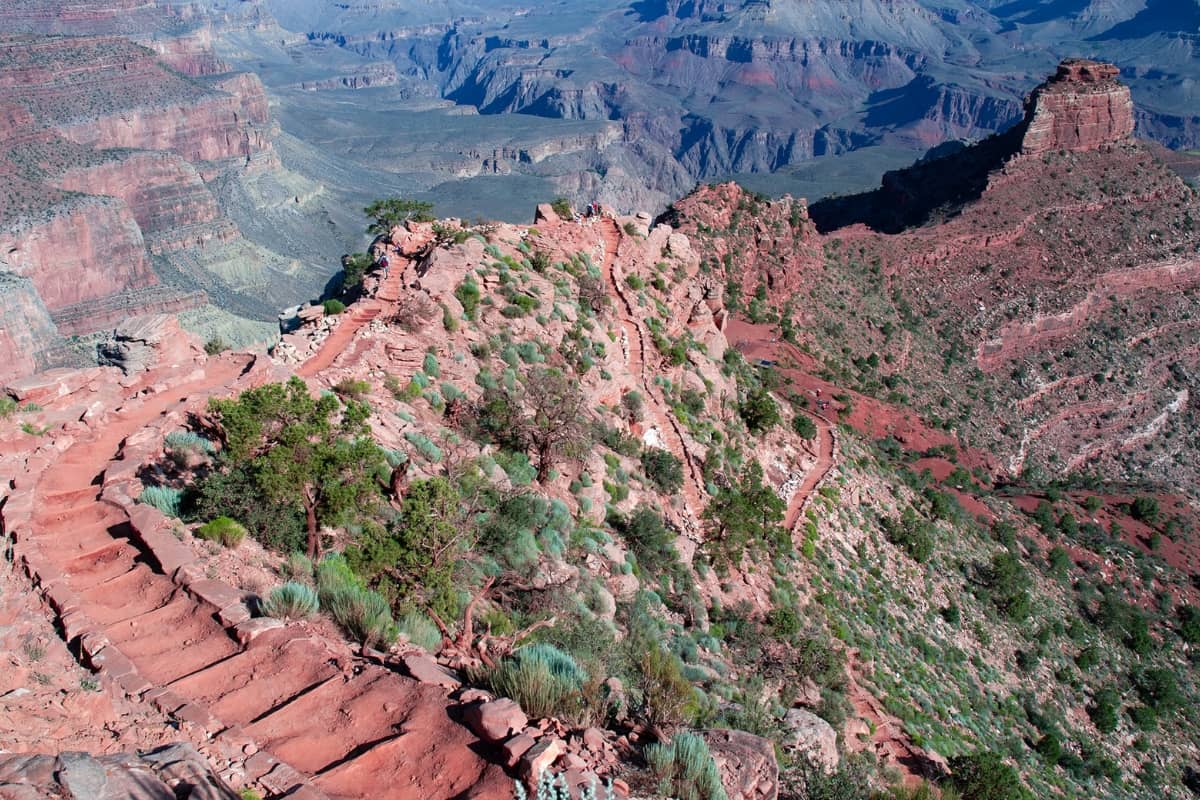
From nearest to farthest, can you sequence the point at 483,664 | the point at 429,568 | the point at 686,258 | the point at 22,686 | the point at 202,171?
the point at 22,686
the point at 483,664
the point at 429,568
the point at 686,258
the point at 202,171

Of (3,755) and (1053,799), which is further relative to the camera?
(1053,799)

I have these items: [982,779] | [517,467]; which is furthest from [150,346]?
[982,779]

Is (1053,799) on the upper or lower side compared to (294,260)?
upper

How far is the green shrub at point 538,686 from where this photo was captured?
33.7 ft

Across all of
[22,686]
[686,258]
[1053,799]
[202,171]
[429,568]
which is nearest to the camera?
[22,686]

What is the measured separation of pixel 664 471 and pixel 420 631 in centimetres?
1370

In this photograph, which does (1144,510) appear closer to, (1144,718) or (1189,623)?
(1189,623)

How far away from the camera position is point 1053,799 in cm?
2511

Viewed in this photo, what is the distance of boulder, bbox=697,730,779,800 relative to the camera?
10.4 meters

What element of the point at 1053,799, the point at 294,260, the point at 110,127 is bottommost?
the point at 294,260

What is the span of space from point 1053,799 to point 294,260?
125m

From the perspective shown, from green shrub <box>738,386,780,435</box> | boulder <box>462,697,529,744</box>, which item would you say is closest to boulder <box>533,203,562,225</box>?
green shrub <box>738,386,780,435</box>

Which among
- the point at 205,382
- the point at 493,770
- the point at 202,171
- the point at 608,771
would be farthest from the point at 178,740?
the point at 202,171

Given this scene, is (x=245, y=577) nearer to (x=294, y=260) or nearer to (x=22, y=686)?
(x=22, y=686)
